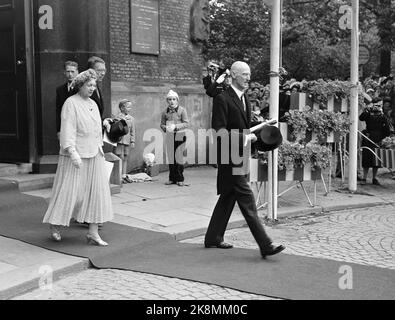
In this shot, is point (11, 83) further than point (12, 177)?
Yes

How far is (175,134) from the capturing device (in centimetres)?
1124

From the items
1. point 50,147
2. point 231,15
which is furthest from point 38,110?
point 231,15

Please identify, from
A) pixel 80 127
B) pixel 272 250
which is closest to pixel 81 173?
pixel 80 127

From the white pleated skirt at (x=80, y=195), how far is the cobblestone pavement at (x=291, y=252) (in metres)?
0.80

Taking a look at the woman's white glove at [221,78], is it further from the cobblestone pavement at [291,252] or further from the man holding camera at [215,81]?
the cobblestone pavement at [291,252]

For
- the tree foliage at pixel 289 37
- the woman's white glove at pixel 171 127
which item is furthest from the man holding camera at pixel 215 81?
the tree foliage at pixel 289 37

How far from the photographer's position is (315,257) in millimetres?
6598

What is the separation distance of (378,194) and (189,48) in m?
5.46

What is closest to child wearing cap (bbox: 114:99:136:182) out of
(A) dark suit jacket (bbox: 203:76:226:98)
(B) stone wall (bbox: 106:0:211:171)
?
(B) stone wall (bbox: 106:0:211:171)

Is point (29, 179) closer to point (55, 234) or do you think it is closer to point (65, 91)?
point (65, 91)

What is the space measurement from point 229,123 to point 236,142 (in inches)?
10.7

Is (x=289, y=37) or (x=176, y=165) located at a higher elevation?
(x=289, y=37)

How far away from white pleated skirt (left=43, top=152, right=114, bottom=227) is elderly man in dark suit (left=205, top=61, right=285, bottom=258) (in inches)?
52.0

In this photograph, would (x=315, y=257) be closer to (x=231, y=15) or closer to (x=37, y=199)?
(x=37, y=199)
